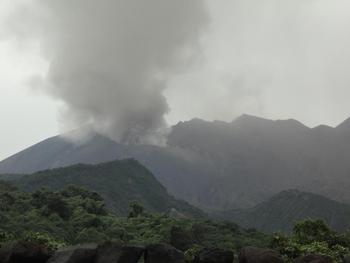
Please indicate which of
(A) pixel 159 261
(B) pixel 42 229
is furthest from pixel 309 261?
(B) pixel 42 229

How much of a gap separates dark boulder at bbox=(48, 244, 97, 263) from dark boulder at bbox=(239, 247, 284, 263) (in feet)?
16.1

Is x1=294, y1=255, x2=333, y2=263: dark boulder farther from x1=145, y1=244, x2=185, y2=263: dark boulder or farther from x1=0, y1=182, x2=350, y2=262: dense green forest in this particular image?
x1=0, y1=182, x2=350, y2=262: dense green forest

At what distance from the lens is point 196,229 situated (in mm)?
105250

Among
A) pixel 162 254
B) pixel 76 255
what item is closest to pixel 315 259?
pixel 162 254

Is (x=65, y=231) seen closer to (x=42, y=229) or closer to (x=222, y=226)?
(x=42, y=229)

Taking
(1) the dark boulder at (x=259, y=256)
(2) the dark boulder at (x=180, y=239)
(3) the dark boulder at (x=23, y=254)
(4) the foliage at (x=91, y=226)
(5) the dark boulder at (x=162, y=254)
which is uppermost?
(4) the foliage at (x=91, y=226)

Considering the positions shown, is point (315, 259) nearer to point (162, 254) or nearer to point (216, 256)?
point (216, 256)

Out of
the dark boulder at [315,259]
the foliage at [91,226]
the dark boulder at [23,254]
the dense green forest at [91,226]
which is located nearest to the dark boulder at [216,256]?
the dark boulder at [315,259]

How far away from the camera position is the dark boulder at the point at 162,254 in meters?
18.2

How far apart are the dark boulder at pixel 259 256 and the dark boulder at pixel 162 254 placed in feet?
6.82

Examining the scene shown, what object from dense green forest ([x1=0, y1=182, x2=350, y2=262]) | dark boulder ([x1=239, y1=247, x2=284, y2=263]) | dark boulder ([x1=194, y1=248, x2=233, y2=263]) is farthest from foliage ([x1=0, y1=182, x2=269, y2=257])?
dark boulder ([x1=239, y1=247, x2=284, y2=263])

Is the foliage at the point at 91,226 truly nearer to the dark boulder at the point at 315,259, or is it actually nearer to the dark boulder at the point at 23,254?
the dark boulder at the point at 23,254

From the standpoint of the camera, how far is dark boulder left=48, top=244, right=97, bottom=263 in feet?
57.6

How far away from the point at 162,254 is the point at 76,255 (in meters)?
2.80
